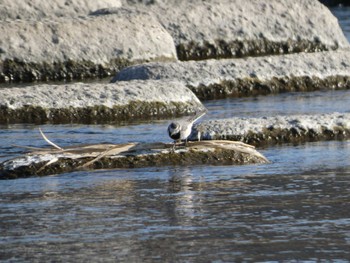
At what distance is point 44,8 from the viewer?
24812 mm

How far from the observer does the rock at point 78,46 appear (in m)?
20.4

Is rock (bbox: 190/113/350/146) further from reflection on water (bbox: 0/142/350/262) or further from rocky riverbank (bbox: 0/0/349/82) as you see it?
rocky riverbank (bbox: 0/0/349/82)

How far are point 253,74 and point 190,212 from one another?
32.4 ft

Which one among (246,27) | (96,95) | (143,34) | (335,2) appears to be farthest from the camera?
(335,2)

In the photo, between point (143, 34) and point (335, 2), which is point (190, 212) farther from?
point (335, 2)

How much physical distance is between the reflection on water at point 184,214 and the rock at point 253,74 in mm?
6597

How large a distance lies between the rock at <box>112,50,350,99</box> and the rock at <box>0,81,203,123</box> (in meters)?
1.57

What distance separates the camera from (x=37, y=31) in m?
20.8

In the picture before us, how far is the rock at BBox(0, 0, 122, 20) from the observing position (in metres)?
24.2

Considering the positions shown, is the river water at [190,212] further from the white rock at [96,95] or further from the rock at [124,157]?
the white rock at [96,95]

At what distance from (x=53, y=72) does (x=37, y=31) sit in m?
0.81

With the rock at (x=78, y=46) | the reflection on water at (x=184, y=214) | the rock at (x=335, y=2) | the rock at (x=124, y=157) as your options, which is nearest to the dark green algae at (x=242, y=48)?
the rock at (x=78, y=46)

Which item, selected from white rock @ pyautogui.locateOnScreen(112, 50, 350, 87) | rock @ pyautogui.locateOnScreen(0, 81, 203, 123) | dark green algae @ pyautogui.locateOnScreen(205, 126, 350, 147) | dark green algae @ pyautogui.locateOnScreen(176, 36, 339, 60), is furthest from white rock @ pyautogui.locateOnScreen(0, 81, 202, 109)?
dark green algae @ pyautogui.locateOnScreen(176, 36, 339, 60)

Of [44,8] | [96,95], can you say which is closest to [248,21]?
[44,8]
